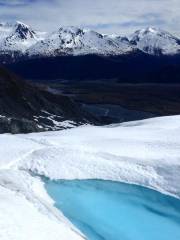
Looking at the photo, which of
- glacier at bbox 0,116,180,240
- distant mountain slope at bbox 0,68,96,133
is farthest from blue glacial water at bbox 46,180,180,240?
distant mountain slope at bbox 0,68,96,133

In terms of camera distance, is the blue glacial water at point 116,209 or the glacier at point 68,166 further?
the blue glacial water at point 116,209

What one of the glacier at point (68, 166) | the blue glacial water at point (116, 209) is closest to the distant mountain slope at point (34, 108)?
the glacier at point (68, 166)

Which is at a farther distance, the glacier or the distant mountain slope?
the distant mountain slope

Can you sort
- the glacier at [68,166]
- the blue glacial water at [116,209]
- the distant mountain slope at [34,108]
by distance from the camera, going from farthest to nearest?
the distant mountain slope at [34,108], the blue glacial water at [116,209], the glacier at [68,166]

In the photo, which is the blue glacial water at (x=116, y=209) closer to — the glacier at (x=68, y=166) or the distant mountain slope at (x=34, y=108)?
the glacier at (x=68, y=166)

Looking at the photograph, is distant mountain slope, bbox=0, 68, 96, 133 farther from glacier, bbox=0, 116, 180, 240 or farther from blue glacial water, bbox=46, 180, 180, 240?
blue glacial water, bbox=46, 180, 180, 240

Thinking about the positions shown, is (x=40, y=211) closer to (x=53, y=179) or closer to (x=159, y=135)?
(x=53, y=179)

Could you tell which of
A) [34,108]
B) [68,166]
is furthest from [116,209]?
[34,108]
